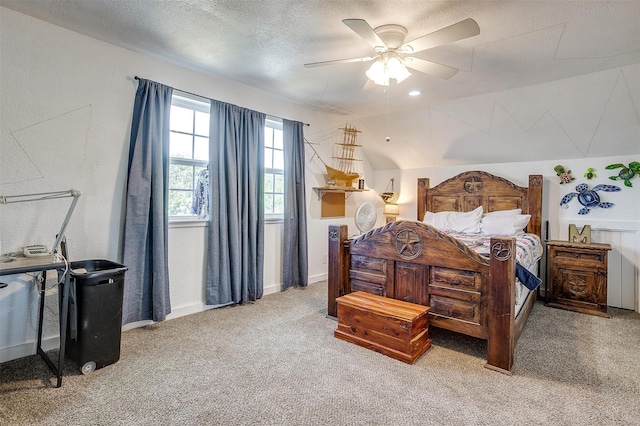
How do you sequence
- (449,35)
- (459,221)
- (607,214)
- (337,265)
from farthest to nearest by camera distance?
1. (459,221)
2. (607,214)
3. (337,265)
4. (449,35)

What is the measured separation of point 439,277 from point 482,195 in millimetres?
2409

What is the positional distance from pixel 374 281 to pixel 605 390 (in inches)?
64.8

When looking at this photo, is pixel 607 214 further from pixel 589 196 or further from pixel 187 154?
pixel 187 154

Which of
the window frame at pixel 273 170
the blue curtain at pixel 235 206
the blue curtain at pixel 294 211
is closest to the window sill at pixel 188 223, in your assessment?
the blue curtain at pixel 235 206

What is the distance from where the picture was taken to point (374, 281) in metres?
2.95

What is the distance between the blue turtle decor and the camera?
3721 millimetres

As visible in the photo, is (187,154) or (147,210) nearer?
(147,210)

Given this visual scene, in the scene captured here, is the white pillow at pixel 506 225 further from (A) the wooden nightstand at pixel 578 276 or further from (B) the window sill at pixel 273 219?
(B) the window sill at pixel 273 219

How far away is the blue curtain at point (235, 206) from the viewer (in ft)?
11.0

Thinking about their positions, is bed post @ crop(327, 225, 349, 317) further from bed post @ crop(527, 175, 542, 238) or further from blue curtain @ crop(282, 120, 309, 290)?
bed post @ crop(527, 175, 542, 238)

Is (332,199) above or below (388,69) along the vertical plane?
below

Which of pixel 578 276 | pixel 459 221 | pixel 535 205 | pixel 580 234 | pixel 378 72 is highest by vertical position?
pixel 378 72

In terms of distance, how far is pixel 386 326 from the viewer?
244cm

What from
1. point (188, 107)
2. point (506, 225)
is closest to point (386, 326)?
point (506, 225)
